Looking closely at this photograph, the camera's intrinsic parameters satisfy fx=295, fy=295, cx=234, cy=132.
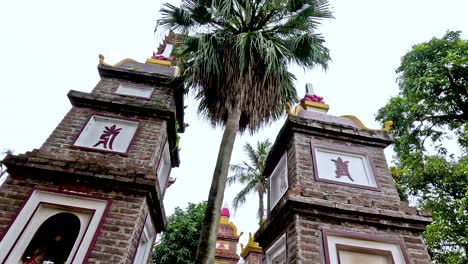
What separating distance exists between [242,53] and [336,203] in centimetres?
341

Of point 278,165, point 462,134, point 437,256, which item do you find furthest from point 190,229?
point 462,134

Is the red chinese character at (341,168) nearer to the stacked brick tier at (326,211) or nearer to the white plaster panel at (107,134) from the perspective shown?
the stacked brick tier at (326,211)

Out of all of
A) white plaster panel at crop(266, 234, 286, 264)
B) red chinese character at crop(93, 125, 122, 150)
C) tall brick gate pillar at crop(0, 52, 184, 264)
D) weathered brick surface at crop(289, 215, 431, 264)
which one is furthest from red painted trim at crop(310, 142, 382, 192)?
red chinese character at crop(93, 125, 122, 150)

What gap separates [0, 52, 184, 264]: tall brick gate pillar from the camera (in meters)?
4.51

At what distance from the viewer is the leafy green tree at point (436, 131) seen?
28.9 ft

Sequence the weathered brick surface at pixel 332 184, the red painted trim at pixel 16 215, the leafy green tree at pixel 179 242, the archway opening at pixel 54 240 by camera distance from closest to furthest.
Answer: the red painted trim at pixel 16 215 → the archway opening at pixel 54 240 → the weathered brick surface at pixel 332 184 → the leafy green tree at pixel 179 242

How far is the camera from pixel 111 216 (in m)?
4.76

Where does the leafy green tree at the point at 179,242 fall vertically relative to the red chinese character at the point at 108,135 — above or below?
above

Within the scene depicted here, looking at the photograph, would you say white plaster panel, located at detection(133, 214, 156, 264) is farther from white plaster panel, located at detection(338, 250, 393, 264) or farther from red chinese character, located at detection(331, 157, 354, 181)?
red chinese character, located at detection(331, 157, 354, 181)

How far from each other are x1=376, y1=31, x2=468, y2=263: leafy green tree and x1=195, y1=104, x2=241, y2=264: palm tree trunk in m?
5.92

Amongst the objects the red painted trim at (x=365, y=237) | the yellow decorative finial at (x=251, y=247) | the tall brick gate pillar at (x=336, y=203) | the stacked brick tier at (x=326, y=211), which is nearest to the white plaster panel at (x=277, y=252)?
the tall brick gate pillar at (x=336, y=203)

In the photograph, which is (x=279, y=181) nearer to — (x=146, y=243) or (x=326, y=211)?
(x=326, y=211)

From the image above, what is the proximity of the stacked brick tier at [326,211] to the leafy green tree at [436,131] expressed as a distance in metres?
4.08

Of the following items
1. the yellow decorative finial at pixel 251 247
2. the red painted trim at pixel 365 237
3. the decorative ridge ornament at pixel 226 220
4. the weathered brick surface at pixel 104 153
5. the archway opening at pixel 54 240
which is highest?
the decorative ridge ornament at pixel 226 220
